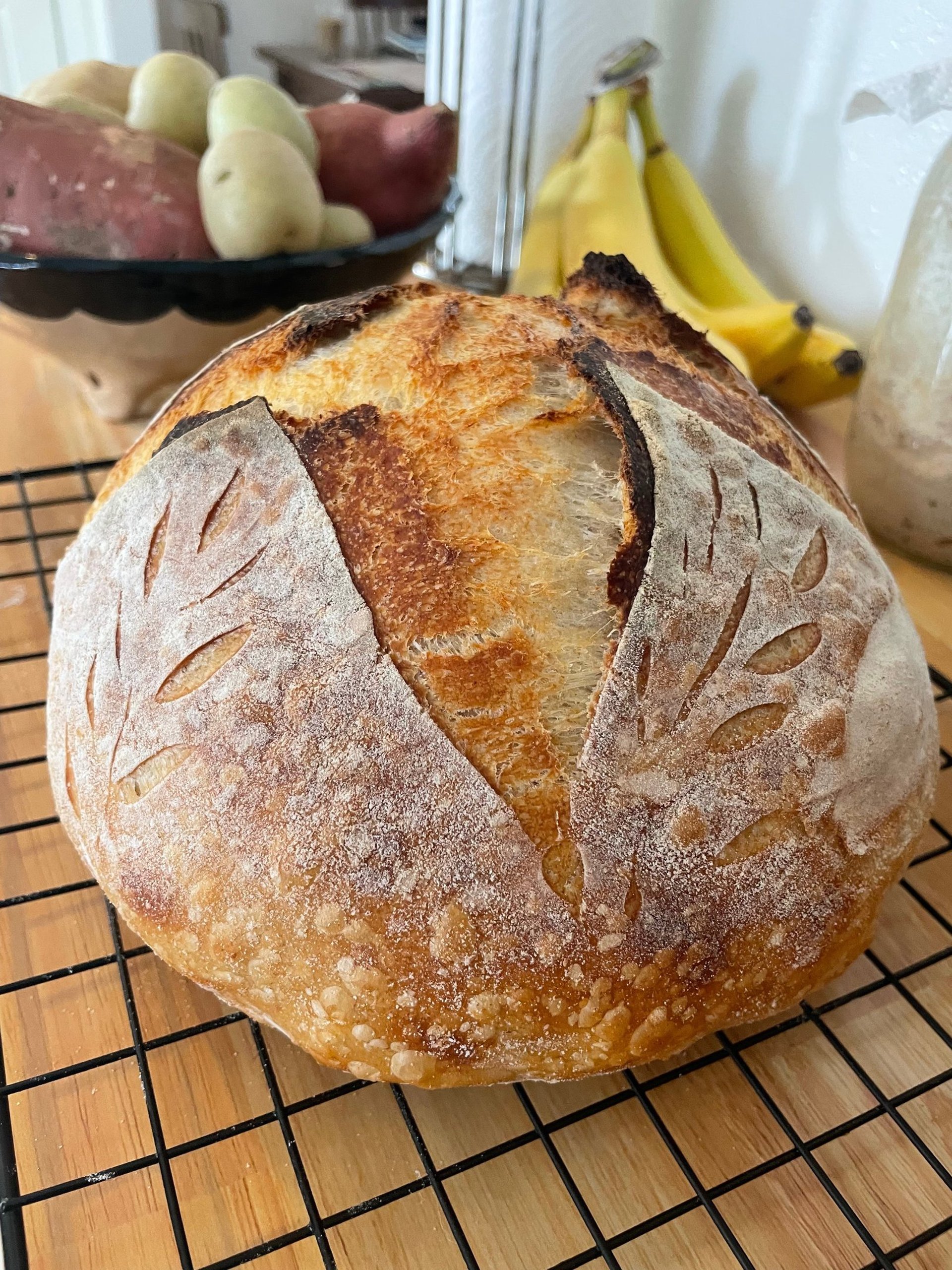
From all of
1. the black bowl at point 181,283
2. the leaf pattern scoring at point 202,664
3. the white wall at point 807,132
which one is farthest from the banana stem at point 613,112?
the leaf pattern scoring at point 202,664

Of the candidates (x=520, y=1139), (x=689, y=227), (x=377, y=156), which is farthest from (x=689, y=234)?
(x=520, y=1139)

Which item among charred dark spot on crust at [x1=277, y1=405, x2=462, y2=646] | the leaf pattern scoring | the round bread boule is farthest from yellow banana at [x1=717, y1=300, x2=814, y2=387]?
the leaf pattern scoring

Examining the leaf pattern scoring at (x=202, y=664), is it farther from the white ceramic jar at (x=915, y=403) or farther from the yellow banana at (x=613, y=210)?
the yellow banana at (x=613, y=210)

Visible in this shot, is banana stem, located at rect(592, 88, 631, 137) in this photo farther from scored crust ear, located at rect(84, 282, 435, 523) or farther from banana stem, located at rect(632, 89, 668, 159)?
scored crust ear, located at rect(84, 282, 435, 523)

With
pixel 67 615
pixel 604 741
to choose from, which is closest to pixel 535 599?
pixel 604 741

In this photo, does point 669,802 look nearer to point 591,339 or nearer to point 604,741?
point 604,741

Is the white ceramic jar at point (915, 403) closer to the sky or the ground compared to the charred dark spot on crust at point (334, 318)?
closer to the ground
